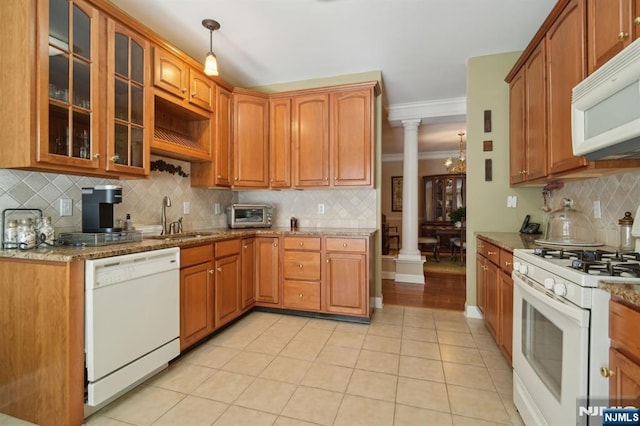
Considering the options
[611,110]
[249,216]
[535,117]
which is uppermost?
[535,117]

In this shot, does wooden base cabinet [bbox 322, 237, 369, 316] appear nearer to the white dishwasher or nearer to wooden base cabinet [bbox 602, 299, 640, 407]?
the white dishwasher

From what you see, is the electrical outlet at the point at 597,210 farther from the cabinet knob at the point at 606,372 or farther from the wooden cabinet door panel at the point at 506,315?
the cabinet knob at the point at 606,372

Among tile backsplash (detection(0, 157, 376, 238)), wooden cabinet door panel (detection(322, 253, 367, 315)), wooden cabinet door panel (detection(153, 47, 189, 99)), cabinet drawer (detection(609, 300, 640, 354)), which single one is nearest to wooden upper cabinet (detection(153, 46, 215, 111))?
wooden cabinet door panel (detection(153, 47, 189, 99))

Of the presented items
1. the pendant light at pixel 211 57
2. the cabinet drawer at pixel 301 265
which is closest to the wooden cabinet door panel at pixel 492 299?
the cabinet drawer at pixel 301 265

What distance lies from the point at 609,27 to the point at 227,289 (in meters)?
3.08

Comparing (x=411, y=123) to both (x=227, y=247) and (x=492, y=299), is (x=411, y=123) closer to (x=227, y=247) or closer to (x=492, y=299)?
(x=492, y=299)

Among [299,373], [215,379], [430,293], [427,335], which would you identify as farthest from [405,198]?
[215,379]

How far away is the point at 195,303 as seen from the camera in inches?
90.4

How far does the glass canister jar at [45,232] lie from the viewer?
173cm

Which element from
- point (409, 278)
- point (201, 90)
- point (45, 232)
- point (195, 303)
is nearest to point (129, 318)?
point (195, 303)

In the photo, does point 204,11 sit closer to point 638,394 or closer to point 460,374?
point 638,394

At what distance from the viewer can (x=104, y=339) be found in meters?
1.58

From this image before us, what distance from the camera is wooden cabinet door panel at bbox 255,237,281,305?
3.10 metres

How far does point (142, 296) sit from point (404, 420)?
169cm
